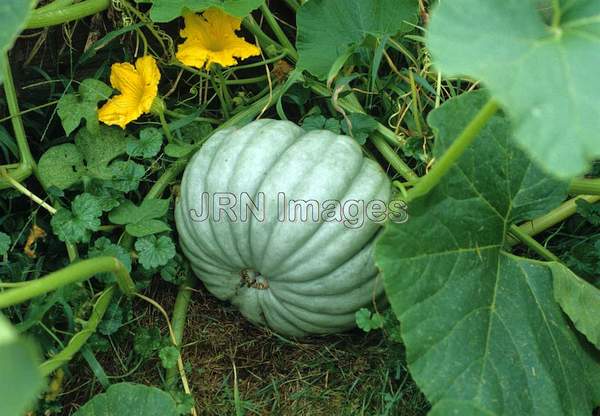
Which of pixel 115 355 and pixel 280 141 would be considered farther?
pixel 115 355

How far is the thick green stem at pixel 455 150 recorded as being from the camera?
130 cm

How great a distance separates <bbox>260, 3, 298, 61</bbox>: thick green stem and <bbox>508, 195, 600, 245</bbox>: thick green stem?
2.44ft

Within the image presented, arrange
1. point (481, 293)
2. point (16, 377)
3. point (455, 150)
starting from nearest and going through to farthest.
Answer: point (16, 377), point (455, 150), point (481, 293)

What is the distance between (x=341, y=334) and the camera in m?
2.05

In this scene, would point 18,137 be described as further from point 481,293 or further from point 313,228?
point 481,293

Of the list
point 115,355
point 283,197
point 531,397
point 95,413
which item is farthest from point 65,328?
point 531,397

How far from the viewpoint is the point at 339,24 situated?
2088 millimetres

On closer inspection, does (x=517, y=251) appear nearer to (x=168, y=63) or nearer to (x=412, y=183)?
(x=412, y=183)

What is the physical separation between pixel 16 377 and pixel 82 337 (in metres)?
0.90

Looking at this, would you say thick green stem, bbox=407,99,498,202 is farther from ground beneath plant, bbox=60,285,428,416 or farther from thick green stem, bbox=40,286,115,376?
thick green stem, bbox=40,286,115,376

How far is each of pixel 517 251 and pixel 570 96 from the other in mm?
974

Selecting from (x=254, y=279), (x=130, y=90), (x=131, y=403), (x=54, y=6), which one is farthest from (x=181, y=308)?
(x=54, y=6)

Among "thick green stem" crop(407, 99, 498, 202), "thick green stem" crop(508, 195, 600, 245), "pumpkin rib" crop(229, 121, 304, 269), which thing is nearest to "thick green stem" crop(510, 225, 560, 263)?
"thick green stem" crop(508, 195, 600, 245)

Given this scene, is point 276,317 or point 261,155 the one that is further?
point 276,317
